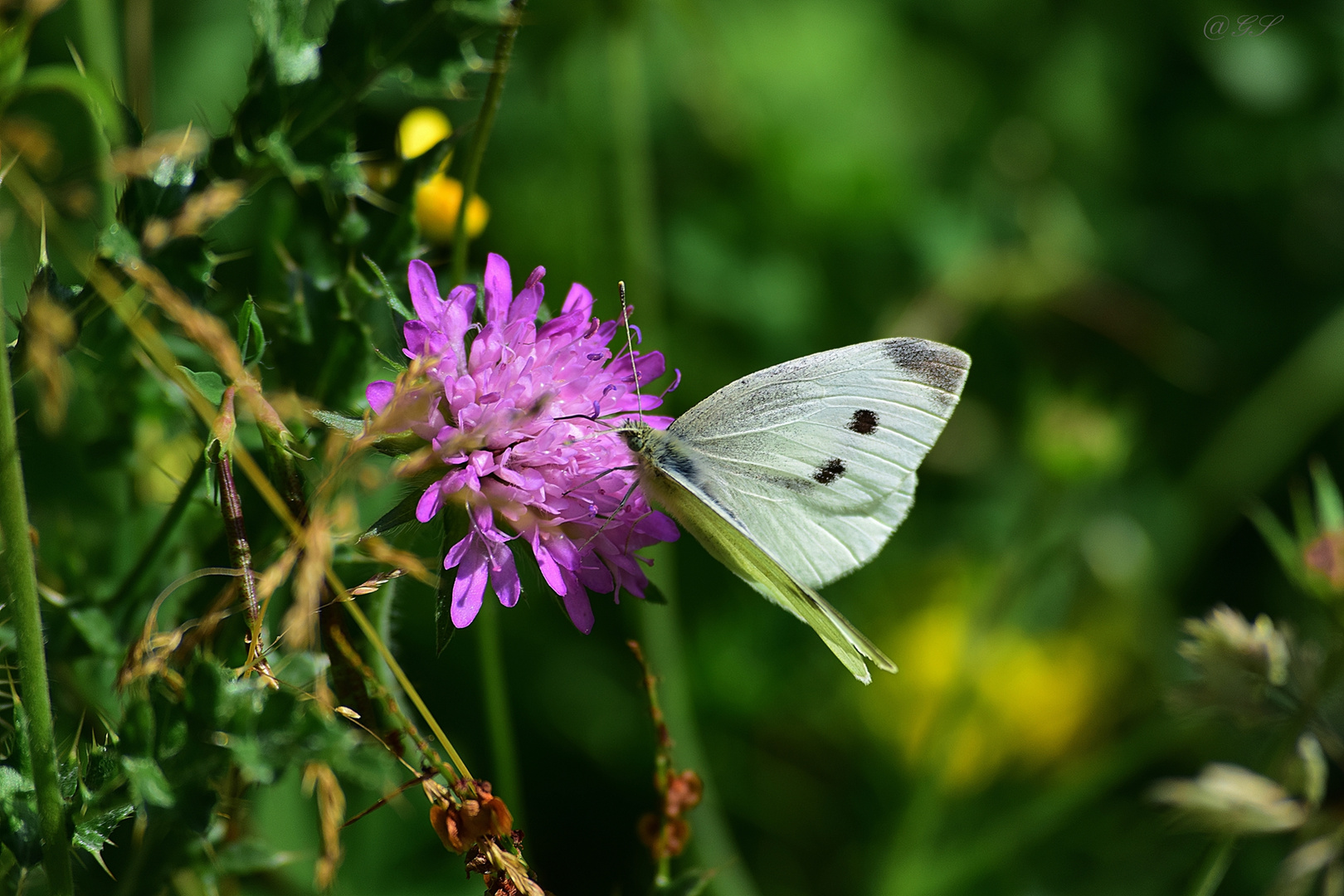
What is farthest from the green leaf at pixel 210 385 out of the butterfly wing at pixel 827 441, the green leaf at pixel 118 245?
the butterfly wing at pixel 827 441

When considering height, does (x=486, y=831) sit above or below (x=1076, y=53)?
below

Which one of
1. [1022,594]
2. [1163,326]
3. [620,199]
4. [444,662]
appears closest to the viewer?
[620,199]

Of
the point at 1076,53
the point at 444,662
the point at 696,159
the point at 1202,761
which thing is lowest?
the point at 444,662

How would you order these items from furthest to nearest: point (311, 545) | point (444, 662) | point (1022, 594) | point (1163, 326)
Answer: point (1163, 326) → point (1022, 594) → point (444, 662) → point (311, 545)

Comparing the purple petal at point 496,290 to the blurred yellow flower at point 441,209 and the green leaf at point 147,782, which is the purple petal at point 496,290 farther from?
the green leaf at point 147,782

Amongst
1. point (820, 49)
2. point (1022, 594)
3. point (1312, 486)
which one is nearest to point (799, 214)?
point (820, 49)

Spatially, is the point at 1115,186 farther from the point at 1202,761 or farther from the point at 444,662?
the point at 444,662

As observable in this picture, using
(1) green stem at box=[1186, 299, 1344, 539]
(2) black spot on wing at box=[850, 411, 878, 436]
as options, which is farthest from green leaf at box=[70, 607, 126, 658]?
(1) green stem at box=[1186, 299, 1344, 539]

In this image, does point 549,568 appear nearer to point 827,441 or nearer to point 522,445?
point 522,445

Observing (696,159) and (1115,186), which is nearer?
(696,159)
